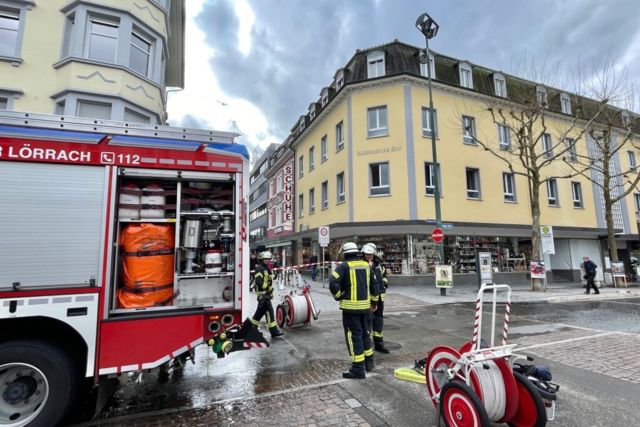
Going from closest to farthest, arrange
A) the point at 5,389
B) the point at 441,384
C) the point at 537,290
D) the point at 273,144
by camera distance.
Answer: the point at 5,389
the point at 441,384
the point at 537,290
the point at 273,144

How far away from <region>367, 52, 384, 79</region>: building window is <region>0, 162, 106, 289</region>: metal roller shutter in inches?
713

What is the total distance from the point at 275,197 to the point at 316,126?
35.8ft

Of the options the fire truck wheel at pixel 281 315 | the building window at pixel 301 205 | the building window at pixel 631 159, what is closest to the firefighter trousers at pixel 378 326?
the fire truck wheel at pixel 281 315

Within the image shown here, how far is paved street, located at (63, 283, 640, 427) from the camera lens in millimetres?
3578

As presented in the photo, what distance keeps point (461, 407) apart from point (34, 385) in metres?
4.13

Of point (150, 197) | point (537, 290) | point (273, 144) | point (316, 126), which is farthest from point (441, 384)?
point (273, 144)

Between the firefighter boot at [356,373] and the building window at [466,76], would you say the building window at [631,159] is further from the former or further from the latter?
the firefighter boot at [356,373]

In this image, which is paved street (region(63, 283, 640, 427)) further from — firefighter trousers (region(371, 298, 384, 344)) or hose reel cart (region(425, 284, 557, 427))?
hose reel cart (region(425, 284, 557, 427))

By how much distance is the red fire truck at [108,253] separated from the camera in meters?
3.24

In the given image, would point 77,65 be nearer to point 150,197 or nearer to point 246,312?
point 150,197

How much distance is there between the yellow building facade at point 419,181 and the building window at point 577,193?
581 millimetres

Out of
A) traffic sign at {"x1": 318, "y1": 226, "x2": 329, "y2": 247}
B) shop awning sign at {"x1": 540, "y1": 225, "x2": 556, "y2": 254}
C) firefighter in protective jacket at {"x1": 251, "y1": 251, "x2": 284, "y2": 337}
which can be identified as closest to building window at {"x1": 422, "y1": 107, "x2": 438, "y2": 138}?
shop awning sign at {"x1": 540, "y1": 225, "x2": 556, "y2": 254}

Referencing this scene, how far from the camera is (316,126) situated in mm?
23578

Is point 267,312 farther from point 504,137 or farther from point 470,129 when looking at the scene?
point 504,137
